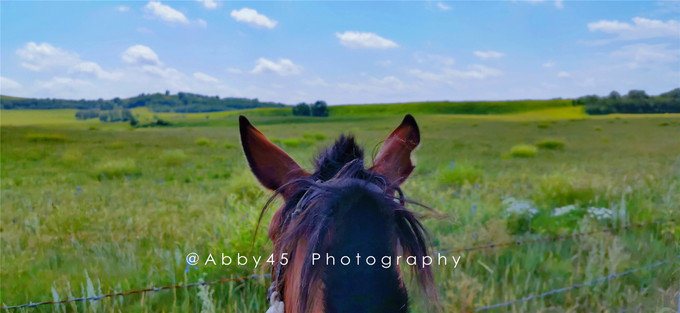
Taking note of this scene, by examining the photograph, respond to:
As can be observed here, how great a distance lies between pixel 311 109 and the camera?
10.2m

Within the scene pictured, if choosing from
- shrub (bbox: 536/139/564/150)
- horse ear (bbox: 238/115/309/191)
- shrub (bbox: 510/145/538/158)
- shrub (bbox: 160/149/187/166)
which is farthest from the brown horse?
shrub (bbox: 536/139/564/150)

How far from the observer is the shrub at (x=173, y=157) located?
975 centimetres

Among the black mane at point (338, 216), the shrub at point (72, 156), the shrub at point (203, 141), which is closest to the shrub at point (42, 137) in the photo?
the shrub at point (72, 156)

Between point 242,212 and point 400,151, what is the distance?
3042 millimetres

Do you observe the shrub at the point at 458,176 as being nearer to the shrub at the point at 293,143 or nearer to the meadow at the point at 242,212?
the meadow at the point at 242,212

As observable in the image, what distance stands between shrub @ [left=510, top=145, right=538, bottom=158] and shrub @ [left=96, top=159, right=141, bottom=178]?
10.8 metres

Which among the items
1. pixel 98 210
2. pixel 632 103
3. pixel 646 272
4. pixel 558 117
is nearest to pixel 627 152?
pixel 632 103

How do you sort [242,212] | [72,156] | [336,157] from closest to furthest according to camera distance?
[336,157] → [242,212] → [72,156]

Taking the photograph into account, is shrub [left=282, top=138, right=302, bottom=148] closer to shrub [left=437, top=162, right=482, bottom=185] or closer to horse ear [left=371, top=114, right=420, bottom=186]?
shrub [left=437, top=162, right=482, bottom=185]

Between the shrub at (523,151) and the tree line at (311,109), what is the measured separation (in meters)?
6.56

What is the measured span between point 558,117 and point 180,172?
43.7ft

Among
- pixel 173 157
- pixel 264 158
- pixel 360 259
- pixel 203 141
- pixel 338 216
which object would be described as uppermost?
pixel 264 158

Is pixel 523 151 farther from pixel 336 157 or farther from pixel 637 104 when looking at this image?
pixel 336 157

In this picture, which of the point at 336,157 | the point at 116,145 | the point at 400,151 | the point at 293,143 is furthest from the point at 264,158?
the point at 116,145
